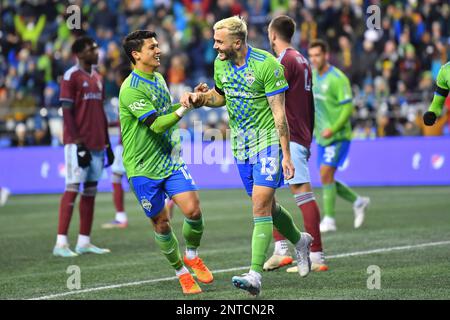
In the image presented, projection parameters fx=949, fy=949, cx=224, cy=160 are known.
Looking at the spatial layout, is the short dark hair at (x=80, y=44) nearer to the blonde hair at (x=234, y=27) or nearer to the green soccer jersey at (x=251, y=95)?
the green soccer jersey at (x=251, y=95)

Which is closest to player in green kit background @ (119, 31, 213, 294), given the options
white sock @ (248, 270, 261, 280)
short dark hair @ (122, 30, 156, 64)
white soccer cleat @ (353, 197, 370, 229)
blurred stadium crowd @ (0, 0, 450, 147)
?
short dark hair @ (122, 30, 156, 64)

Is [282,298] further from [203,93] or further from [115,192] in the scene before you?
[115,192]

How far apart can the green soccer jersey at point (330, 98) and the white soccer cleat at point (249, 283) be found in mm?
5664

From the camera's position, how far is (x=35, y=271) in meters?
9.79

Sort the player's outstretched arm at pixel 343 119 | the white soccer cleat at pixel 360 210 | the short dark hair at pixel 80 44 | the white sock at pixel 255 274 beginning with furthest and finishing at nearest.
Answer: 1. the white soccer cleat at pixel 360 210
2. the player's outstretched arm at pixel 343 119
3. the short dark hair at pixel 80 44
4. the white sock at pixel 255 274

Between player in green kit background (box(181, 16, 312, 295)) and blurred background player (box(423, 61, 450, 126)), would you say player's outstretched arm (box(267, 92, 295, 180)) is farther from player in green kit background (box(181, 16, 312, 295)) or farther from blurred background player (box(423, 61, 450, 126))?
blurred background player (box(423, 61, 450, 126))

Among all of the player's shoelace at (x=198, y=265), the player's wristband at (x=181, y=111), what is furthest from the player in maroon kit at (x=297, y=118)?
the player's wristband at (x=181, y=111)

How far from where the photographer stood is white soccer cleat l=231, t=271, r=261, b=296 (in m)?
7.28

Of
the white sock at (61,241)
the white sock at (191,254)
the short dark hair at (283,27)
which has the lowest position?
the white sock at (61,241)

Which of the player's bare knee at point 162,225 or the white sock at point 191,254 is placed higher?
the player's bare knee at point 162,225

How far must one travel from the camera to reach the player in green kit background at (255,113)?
773cm

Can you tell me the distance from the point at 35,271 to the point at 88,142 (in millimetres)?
2226

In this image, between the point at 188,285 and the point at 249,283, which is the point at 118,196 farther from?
the point at 249,283

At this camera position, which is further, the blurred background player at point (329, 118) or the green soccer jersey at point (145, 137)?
the blurred background player at point (329, 118)
